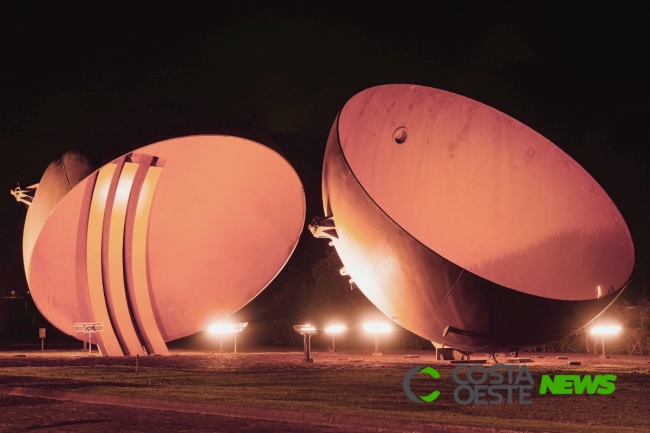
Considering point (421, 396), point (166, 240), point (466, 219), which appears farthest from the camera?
point (166, 240)

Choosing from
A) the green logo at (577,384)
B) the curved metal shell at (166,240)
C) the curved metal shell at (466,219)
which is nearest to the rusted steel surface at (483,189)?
the curved metal shell at (466,219)

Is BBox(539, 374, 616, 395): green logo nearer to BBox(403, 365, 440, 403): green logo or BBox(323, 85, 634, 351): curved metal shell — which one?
BBox(323, 85, 634, 351): curved metal shell

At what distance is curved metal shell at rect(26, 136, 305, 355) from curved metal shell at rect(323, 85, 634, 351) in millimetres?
3105

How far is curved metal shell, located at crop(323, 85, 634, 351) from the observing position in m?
13.5

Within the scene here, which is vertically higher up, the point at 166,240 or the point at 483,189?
the point at 483,189

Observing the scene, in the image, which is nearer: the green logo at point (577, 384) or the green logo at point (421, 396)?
the green logo at point (421, 396)

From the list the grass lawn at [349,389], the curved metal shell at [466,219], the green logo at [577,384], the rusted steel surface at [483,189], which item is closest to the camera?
the grass lawn at [349,389]

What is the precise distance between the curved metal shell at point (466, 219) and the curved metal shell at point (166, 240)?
3.10m

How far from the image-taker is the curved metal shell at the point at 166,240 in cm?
1912

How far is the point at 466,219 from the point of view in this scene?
17297mm

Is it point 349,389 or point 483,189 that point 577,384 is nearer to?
point 349,389

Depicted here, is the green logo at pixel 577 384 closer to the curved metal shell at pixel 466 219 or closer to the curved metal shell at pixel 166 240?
the curved metal shell at pixel 466 219

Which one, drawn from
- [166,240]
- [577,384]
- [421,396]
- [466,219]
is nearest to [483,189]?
[466,219]

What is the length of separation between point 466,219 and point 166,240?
319 inches
